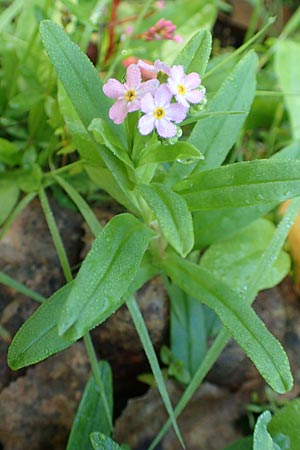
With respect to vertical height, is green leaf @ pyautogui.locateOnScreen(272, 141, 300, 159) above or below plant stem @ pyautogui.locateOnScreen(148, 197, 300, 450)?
above

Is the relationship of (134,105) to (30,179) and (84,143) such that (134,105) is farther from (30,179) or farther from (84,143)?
(30,179)

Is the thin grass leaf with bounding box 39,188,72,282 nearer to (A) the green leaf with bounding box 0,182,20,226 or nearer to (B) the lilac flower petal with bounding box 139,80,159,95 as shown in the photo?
(A) the green leaf with bounding box 0,182,20,226

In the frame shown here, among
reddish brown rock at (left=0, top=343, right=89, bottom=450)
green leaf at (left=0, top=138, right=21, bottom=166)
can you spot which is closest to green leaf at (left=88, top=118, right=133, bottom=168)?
green leaf at (left=0, top=138, right=21, bottom=166)

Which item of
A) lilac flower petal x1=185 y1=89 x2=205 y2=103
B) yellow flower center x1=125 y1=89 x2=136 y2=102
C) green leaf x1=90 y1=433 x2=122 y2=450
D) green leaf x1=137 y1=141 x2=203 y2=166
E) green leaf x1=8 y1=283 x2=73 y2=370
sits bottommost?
green leaf x1=90 y1=433 x2=122 y2=450

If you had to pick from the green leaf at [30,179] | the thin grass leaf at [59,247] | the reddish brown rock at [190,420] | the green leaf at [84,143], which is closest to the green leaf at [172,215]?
the green leaf at [84,143]

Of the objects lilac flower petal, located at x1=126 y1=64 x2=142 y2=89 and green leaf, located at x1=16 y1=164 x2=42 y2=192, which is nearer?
lilac flower petal, located at x1=126 y1=64 x2=142 y2=89

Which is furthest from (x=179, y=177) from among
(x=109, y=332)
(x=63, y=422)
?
(x=63, y=422)
